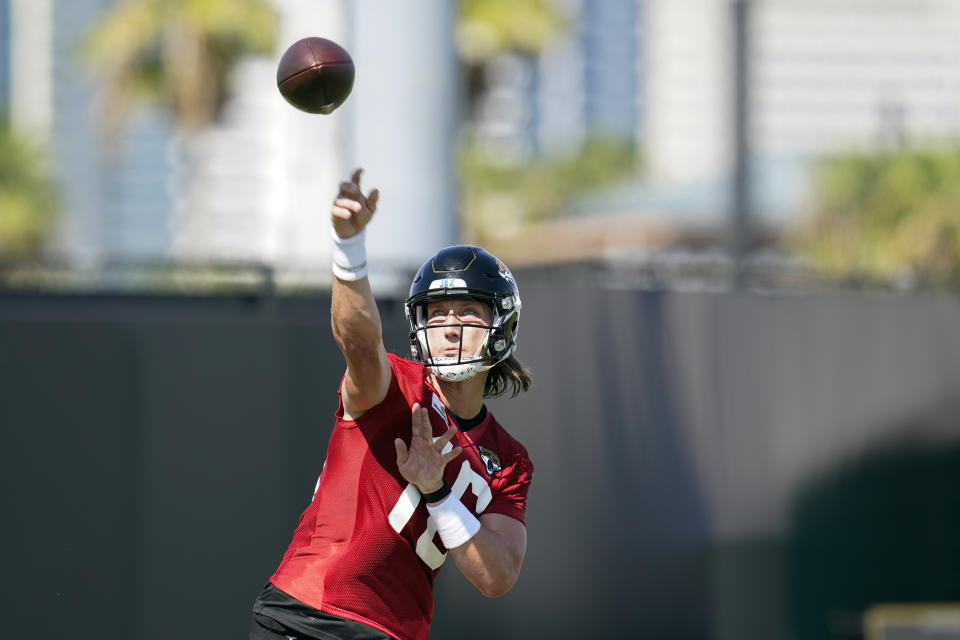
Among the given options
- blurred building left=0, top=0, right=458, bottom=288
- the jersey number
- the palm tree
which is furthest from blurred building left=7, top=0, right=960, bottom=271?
the jersey number

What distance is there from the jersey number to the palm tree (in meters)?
19.0

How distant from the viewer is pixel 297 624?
3885mm

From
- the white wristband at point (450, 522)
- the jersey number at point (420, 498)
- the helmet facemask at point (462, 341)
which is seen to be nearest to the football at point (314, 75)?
the helmet facemask at point (462, 341)

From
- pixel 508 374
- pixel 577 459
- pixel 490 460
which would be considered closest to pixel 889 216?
pixel 577 459

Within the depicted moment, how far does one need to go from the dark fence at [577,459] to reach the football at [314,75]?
2.63 meters

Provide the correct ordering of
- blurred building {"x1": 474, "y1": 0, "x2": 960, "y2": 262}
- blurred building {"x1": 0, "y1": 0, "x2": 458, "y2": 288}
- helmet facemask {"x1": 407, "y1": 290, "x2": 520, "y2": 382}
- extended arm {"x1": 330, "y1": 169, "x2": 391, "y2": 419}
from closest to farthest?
extended arm {"x1": 330, "y1": 169, "x2": 391, "y2": 419} < helmet facemask {"x1": 407, "y1": 290, "x2": 520, "y2": 382} < blurred building {"x1": 0, "y1": 0, "x2": 458, "y2": 288} < blurred building {"x1": 474, "y1": 0, "x2": 960, "y2": 262}

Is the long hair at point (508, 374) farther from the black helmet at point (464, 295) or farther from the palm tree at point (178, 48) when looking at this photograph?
the palm tree at point (178, 48)

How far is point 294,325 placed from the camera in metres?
6.73

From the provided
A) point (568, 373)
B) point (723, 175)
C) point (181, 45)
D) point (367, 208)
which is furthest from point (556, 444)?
point (181, 45)

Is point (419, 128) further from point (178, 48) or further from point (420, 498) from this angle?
point (178, 48)

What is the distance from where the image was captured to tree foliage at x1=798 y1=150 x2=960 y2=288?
9.64 m

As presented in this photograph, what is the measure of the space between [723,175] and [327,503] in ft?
18.1

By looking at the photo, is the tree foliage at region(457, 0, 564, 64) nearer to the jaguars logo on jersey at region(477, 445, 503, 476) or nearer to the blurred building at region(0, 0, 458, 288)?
the blurred building at region(0, 0, 458, 288)

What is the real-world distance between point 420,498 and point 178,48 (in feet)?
65.4
